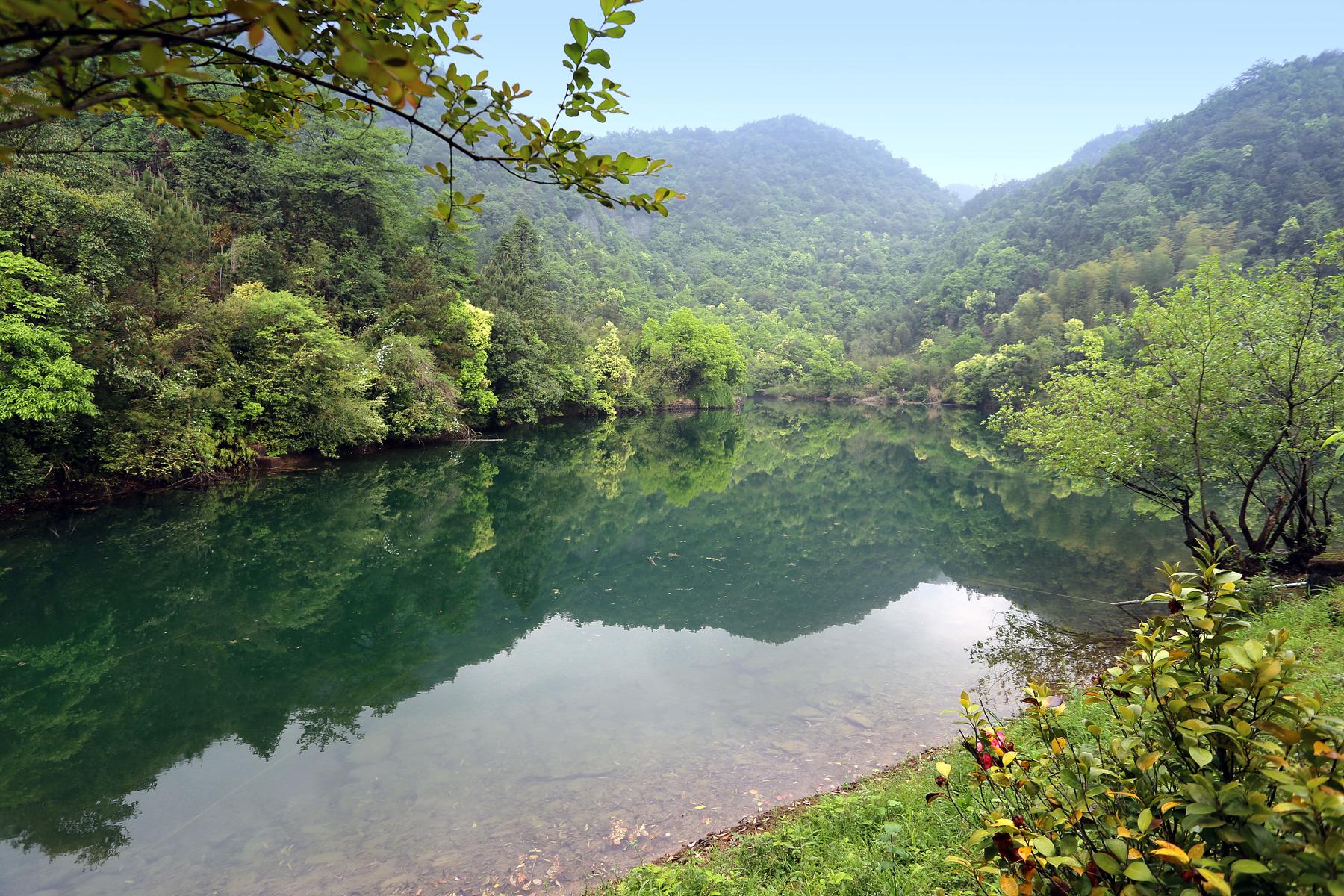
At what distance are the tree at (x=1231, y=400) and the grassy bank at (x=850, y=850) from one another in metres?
3.92

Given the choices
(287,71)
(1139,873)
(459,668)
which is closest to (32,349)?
(459,668)

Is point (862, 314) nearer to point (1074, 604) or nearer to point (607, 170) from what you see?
point (1074, 604)

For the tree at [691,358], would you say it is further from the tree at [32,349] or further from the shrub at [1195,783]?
the shrub at [1195,783]

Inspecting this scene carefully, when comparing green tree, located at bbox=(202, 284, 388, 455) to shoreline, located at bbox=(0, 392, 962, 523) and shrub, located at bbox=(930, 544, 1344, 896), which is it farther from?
shrub, located at bbox=(930, 544, 1344, 896)

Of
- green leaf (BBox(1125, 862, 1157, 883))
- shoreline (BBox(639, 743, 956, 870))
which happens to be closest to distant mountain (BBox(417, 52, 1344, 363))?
shoreline (BBox(639, 743, 956, 870))

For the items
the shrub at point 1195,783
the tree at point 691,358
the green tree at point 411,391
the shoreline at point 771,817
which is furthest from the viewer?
the tree at point 691,358

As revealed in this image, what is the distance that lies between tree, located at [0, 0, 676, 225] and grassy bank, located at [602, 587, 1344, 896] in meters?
4.39

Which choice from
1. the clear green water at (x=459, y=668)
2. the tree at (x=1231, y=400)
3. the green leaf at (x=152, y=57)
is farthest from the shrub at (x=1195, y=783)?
the tree at (x=1231, y=400)

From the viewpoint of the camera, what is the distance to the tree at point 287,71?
4.21 ft

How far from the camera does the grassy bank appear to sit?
4023 mm

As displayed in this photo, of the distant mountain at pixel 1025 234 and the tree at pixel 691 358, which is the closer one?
the tree at pixel 691 358

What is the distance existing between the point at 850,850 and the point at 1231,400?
362 inches

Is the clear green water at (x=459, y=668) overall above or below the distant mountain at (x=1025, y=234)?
below

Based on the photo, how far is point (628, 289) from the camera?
91.9m
